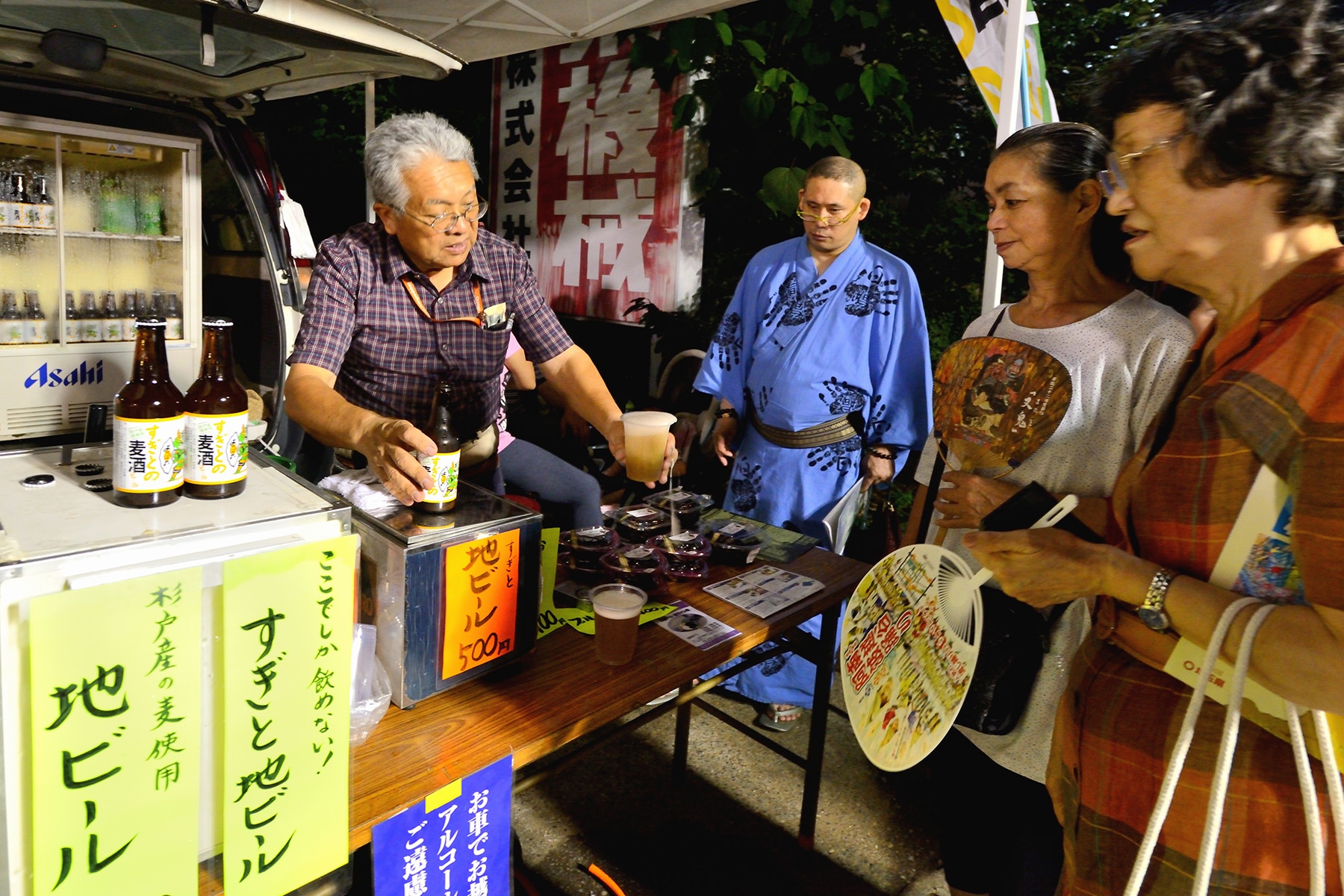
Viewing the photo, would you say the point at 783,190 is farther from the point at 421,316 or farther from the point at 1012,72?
the point at 421,316

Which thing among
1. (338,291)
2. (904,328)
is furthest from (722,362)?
(338,291)

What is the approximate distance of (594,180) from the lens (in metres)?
4.86

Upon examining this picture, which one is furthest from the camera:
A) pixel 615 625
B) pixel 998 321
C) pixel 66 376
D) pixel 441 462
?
pixel 66 376

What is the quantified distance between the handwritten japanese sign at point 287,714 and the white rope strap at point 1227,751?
1.09m

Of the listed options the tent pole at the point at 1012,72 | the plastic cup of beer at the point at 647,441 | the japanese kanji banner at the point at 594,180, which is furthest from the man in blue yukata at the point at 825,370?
the japanese kanji banner at the point at 594,180

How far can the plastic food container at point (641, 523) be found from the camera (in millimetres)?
2113

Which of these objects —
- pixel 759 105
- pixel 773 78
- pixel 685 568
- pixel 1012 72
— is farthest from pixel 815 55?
pixel 685 568

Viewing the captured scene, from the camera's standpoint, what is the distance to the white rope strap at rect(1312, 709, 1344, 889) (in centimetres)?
92

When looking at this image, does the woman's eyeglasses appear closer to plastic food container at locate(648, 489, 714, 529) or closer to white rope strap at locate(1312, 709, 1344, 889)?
white rope strap at locate(1312, 709, 1344, 889)

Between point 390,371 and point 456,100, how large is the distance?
5.11 m

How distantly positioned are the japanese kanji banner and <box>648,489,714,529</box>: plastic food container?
2.48 meters

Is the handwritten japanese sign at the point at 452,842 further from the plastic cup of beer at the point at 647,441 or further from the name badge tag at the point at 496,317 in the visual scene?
the name badge tag at the point at 496,317

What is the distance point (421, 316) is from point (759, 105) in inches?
103

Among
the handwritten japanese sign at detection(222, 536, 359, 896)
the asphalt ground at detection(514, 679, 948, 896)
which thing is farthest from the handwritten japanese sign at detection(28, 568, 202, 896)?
the asphalt ground at detection(514, 679, 948, 896)
